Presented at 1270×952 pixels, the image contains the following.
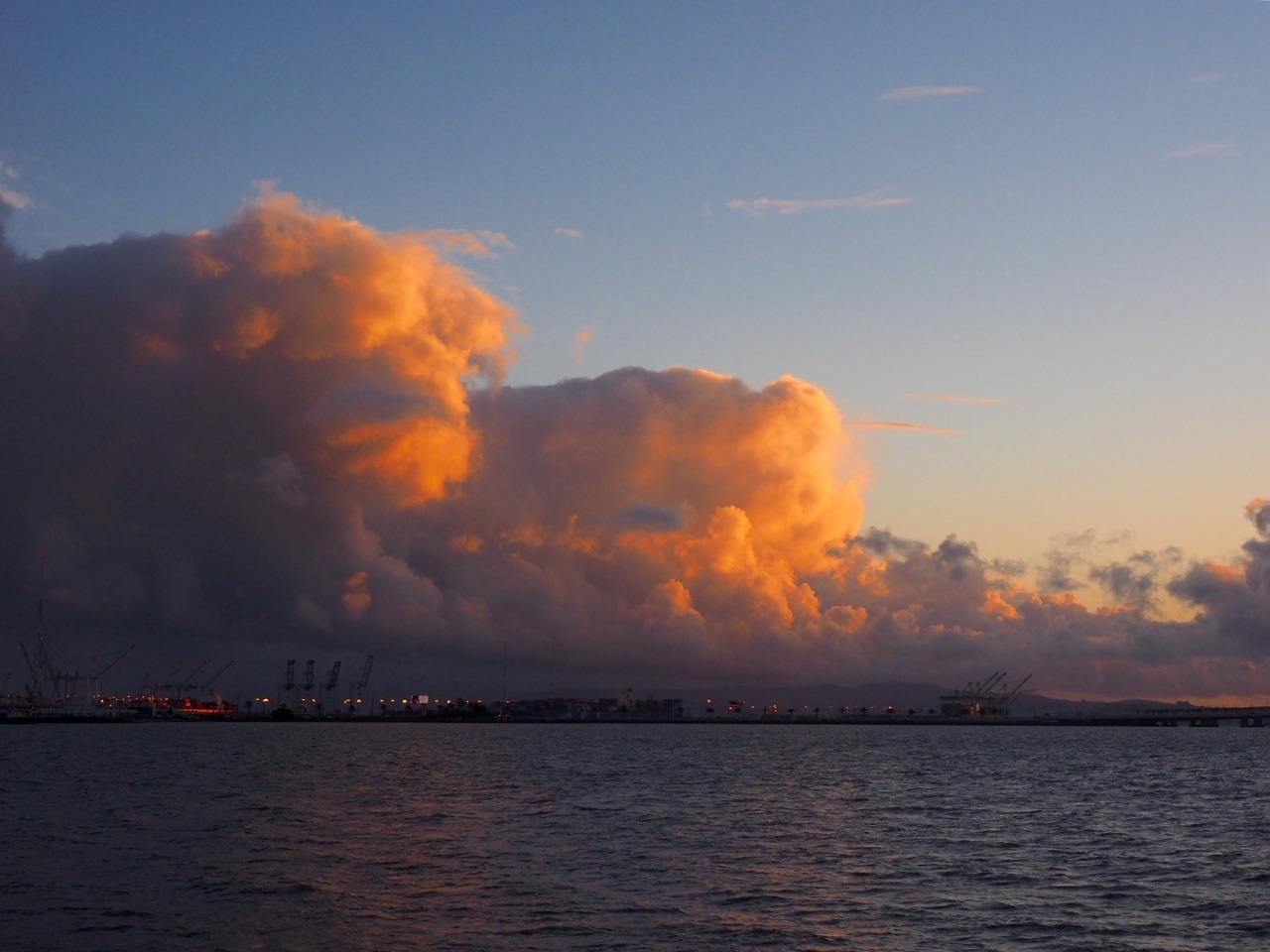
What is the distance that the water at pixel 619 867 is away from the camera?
47.5 meters

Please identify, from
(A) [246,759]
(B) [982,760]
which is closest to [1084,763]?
(B) [982,760]

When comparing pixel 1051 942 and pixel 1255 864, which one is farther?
pixel 1255 864

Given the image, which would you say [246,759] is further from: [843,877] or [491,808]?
[843,877]

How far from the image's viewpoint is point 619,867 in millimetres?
64000

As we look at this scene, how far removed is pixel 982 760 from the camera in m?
195

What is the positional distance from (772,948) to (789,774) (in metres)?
108

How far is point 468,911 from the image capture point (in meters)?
50.8

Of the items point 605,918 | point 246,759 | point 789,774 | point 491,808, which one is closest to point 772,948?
point 605,918

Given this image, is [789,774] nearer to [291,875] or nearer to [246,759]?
[246,759]

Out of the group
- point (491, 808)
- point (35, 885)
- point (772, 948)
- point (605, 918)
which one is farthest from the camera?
point (491, 808)

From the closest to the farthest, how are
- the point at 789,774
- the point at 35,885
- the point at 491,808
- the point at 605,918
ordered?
the point at 605,918
the point at 35,885
the point at 491,808
the point at 789,774

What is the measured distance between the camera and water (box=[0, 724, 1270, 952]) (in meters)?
47.5

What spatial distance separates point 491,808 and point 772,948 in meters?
54.4

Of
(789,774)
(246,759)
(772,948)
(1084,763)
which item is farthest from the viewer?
(1084,763)
